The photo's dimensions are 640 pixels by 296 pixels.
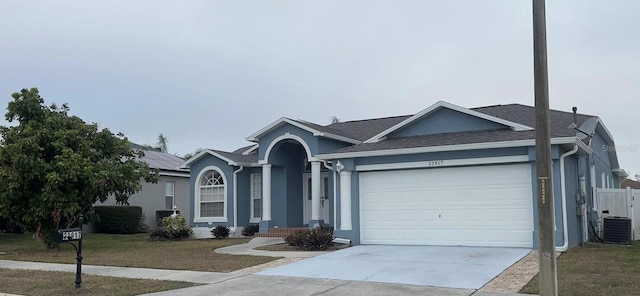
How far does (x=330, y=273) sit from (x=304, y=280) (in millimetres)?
897

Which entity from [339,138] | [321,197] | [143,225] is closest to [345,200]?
[339,138]

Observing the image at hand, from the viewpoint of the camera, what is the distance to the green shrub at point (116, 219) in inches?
1037

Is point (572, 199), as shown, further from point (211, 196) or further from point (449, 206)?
point (211, 196)

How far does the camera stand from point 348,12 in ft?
49.9

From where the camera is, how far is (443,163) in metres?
15.5

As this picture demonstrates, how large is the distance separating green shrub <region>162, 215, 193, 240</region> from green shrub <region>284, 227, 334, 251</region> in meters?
7.69

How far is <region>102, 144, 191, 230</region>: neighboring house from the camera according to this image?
28422 millimetres

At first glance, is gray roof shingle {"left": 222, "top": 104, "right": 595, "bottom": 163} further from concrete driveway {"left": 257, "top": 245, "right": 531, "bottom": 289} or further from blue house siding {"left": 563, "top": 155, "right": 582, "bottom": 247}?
concrete driveway {"left": 257, "top": 245, "right": 531, "bottom": 289}

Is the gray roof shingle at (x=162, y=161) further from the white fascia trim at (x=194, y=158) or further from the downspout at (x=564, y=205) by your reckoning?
the downspout at (x=564, y=205)

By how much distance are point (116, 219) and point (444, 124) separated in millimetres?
16220

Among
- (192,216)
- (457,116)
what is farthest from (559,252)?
(192,216)

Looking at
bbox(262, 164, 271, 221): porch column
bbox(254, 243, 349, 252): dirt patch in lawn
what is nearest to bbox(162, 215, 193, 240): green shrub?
bbox(262, 164, 271, 221): porch column

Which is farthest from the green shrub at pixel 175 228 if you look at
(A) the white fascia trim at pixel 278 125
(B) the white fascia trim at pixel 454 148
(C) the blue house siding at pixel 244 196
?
(B) the white fascia trim at pixel 454 148

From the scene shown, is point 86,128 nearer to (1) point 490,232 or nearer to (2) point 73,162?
(2) point 73,162
